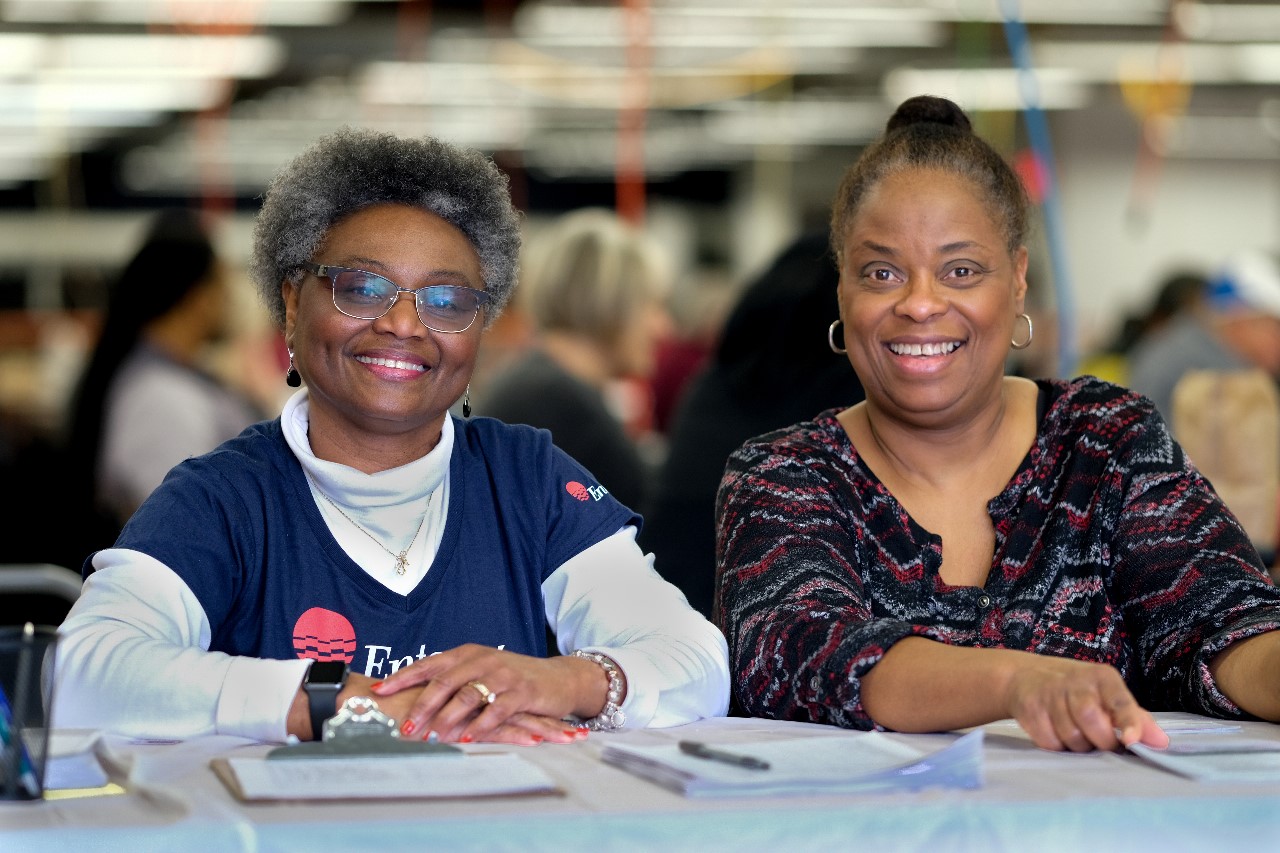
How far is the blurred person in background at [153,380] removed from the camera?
399 cm

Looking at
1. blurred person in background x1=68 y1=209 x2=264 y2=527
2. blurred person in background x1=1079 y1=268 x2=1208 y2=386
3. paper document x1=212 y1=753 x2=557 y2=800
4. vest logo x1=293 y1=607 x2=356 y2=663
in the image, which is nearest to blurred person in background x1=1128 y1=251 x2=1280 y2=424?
blurred person in background x1=1079 y1=268 x2=1208 y2=386

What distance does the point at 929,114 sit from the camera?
2.06 metres

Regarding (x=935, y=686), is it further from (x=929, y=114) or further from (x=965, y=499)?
(x=929, y=114)

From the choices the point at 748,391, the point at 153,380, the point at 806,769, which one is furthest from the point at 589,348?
the point at 806,769

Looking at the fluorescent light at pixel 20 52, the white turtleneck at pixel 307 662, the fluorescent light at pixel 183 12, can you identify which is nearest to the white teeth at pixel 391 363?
the white turtleneck at pixel 307 662

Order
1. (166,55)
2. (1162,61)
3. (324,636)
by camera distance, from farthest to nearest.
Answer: (1162,61) < (166,55) < (324,636)

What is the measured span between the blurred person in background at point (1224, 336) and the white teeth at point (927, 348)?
11.9ft

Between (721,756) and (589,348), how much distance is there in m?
3.08

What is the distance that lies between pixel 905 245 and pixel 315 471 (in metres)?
0.76

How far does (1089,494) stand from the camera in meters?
1.91

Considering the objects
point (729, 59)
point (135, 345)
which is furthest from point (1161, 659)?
point (729, 59)

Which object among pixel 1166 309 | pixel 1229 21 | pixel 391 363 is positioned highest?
pixel 1229 21

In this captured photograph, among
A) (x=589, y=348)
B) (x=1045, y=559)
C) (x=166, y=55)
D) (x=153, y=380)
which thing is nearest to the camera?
(x=1045, y=559)

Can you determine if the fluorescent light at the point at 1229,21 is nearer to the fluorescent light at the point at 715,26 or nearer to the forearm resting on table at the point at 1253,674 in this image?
the fluorescent light at the point at 715,26
